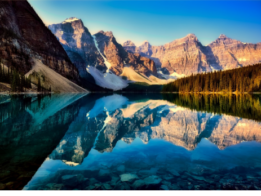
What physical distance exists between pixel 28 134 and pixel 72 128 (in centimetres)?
311

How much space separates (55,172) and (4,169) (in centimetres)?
172

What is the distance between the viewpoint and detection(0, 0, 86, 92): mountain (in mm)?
90525

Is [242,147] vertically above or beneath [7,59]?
beneath

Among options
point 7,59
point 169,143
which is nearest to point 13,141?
point 169,143

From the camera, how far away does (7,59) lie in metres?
A: 86.2

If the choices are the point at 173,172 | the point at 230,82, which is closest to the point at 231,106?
the point at 173,172

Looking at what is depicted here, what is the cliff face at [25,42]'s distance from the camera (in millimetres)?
90875

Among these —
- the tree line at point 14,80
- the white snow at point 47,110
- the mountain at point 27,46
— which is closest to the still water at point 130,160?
the white snow at point 47,110

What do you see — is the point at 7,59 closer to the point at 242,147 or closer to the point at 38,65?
the point at 38,65

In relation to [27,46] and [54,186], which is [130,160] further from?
[27,46]

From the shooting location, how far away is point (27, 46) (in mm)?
106875

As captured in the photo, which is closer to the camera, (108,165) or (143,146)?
(108,165)
